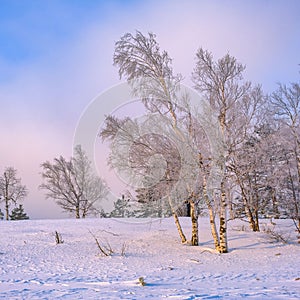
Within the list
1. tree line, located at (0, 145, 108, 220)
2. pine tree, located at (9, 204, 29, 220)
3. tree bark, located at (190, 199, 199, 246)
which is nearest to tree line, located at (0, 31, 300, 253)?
tree bark, located at (190, 199, 199, 246)

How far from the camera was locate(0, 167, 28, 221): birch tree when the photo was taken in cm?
3441

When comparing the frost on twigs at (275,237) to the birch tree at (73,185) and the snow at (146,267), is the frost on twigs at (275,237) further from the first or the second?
the birch tree at (73,185)

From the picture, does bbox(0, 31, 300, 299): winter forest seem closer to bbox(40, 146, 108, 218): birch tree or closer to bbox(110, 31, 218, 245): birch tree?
bbox(110, 31, 218, 245): birch tree

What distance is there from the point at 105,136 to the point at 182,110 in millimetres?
3776

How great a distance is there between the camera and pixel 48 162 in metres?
31.5

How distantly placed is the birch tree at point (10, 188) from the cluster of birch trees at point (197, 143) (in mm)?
24257

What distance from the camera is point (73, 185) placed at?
30469mm

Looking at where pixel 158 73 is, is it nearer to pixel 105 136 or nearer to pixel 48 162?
pixel 105 136

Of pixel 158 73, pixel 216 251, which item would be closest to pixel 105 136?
pixel 158 73

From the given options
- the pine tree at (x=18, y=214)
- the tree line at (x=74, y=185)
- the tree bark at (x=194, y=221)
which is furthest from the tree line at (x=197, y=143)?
the pine tree at (x=18, y=214)

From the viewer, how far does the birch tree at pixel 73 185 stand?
29866mm

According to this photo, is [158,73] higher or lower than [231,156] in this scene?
higher

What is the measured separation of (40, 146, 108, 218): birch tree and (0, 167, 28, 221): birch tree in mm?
5543

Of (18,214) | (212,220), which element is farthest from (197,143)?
(18,214)
